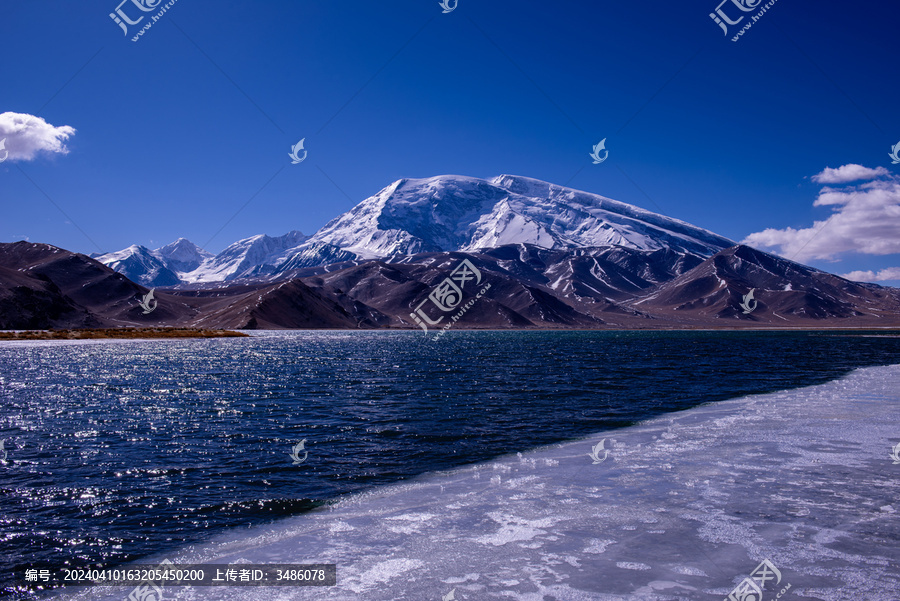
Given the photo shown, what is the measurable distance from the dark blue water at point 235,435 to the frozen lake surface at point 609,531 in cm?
207

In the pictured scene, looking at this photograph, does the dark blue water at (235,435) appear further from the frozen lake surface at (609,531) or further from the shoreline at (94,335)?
the shoreline at (94,335)

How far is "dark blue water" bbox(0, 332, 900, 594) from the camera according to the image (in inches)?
563

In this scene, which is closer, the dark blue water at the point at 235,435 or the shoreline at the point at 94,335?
the dark blue water at the point at 235,435

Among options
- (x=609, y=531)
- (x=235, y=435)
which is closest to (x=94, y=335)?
(x=235, y=435)

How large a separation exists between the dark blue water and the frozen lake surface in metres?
2.07

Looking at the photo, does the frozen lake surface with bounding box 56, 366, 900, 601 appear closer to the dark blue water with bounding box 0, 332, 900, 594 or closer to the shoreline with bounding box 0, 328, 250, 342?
the dark blue water with bounding box 0, 332, 900, 594

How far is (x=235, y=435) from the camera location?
2564 cm

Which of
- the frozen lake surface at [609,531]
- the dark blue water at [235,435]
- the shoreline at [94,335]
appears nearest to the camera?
the frozen lake surface at [609,531]

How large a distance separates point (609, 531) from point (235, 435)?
19462 mm

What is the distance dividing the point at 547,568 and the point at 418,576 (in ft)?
8.92

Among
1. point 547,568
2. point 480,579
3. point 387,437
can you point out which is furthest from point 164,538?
point 387,437

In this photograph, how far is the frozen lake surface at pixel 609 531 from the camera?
33.0ft

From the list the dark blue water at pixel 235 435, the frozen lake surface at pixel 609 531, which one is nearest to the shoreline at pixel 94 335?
the dark blue water at pixel 235 435

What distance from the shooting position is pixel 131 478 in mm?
18188
